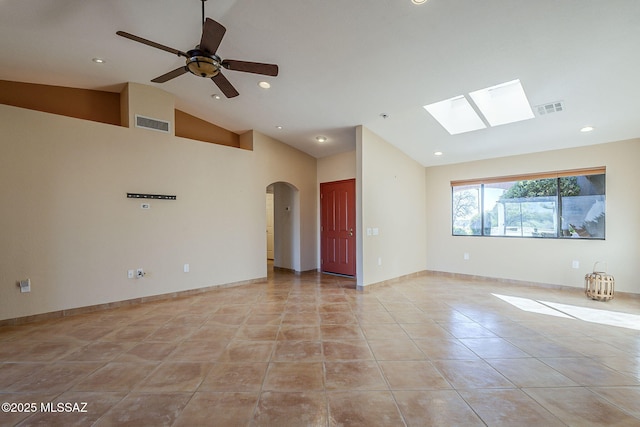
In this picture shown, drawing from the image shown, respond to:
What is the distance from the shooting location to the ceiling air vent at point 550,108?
12.1 feet

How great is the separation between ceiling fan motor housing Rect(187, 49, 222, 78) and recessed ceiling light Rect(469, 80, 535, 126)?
11.3 ft

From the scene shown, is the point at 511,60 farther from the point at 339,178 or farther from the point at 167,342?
the point at 167,342

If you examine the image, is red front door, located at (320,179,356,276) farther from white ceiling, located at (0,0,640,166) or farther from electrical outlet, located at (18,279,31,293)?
electrical outlet, located at (18,279,31,293)

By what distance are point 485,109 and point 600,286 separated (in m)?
3.18

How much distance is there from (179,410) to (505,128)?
5340 mm

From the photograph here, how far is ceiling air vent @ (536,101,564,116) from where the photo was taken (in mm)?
3680

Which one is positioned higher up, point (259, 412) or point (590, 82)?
point (590, 82)

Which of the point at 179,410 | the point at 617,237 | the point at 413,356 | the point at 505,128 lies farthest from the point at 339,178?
the point at 179,410

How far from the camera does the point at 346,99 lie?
4078mm

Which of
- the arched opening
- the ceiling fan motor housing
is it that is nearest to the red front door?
the arched opening

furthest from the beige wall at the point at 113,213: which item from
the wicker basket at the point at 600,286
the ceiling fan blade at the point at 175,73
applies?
the wicker basket at the point at 600,286

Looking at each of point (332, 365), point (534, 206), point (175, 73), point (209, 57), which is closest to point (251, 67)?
point (209, 57)

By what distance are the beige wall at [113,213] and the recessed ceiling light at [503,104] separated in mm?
4104

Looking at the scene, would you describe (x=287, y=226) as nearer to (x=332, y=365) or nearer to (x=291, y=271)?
(x=291, y=271)
